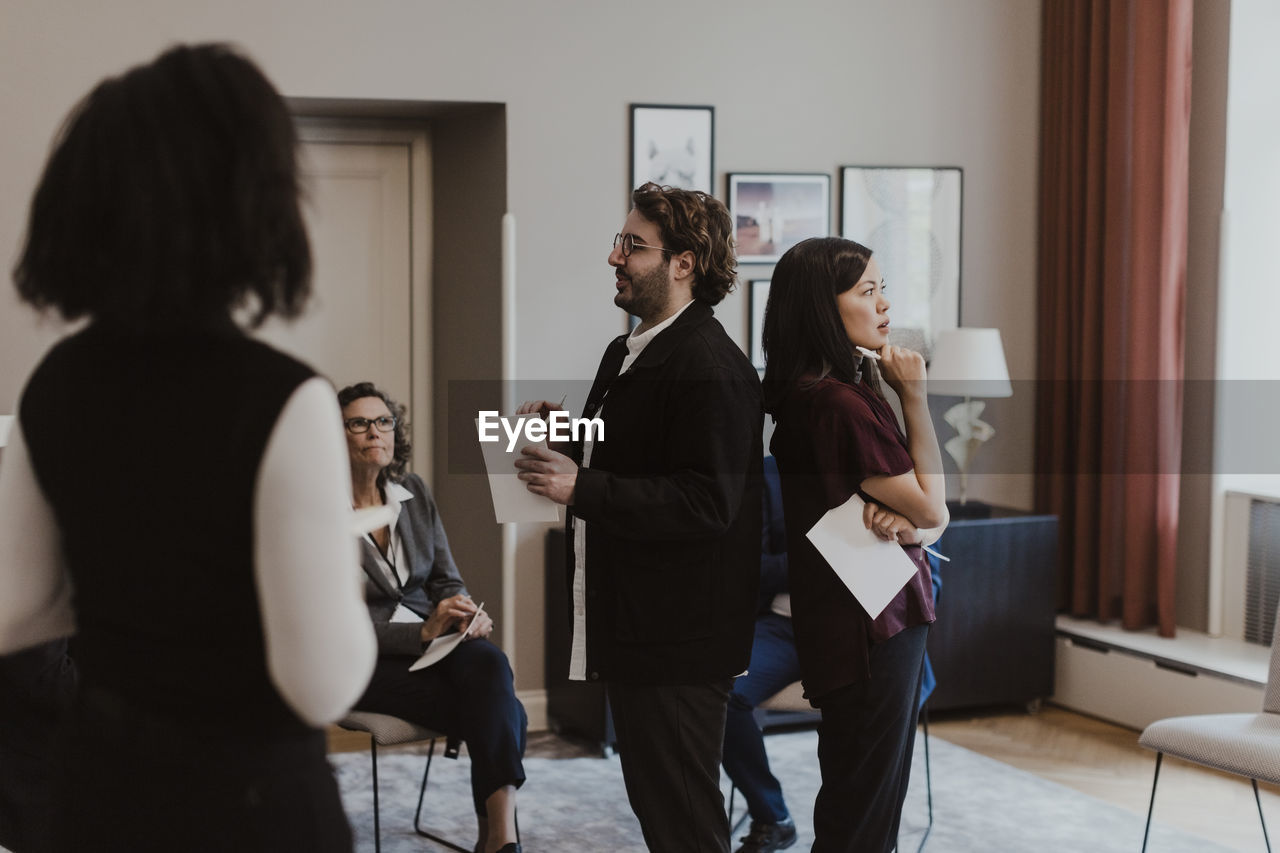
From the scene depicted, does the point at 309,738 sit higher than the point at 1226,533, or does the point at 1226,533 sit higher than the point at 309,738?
the point at 309,738

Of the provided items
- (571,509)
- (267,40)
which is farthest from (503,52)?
(571,509)

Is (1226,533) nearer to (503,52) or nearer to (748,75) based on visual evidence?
(748,75)

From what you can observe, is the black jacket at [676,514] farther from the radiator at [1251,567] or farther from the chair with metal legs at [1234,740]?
the radiator at [1251,567]

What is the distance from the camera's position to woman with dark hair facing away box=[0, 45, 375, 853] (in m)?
1.10

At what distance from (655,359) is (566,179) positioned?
8.01 feet

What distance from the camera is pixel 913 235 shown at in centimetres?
507

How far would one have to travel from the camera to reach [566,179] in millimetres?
4562

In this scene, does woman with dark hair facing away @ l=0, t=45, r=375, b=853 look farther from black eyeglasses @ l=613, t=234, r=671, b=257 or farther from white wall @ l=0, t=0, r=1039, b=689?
white wall @ l=0, t=0, r=1039, b=689

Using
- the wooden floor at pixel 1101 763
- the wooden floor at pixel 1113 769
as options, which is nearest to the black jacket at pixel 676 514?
the wooden floor at pixel 1101 763

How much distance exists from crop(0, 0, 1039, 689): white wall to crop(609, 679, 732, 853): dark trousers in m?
2.38

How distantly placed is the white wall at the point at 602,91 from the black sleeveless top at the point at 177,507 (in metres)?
3.18

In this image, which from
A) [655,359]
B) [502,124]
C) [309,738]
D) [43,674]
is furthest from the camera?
[502,124]

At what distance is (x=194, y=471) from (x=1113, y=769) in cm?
373

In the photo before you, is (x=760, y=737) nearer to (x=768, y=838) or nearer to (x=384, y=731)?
(x=768, y=838)
